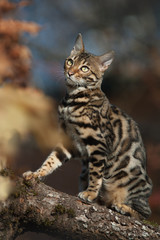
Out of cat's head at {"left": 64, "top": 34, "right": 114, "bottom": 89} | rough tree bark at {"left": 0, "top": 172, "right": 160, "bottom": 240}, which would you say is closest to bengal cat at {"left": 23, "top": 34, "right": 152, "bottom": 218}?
cat's head at {"left": 64, "top": 34, "right": 114, "bottom": 89}

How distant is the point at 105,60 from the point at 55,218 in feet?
4.65

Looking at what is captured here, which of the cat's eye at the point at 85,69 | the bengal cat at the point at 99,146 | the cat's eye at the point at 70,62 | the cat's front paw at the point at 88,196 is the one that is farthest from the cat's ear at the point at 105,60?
the cat's front paw at the point at 88,196

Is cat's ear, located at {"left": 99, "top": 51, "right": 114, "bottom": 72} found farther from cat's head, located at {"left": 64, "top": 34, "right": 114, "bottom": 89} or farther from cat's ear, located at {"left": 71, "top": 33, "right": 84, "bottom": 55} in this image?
cat's ear, located at {"left": 71, "top": 33, "right": 84, "bottom": 55}

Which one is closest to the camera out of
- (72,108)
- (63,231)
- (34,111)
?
(63,231)

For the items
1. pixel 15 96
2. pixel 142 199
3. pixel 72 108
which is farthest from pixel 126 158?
pixel 15 96

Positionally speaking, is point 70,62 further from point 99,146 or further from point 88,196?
point 88,196

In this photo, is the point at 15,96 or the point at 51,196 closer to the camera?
the point at 51,196

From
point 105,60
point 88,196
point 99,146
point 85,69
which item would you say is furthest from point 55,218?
point 105,60

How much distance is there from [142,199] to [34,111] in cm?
120

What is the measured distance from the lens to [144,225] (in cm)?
249

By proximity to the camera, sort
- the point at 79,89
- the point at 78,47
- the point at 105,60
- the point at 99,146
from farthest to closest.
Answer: the point at 78,47, the point at 105,60, the point at 79,89, the point at 99,146

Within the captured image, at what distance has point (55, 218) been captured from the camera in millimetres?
2320

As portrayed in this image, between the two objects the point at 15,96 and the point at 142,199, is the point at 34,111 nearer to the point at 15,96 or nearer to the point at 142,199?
the point at 15,96

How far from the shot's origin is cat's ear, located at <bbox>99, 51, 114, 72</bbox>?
10.1ft
